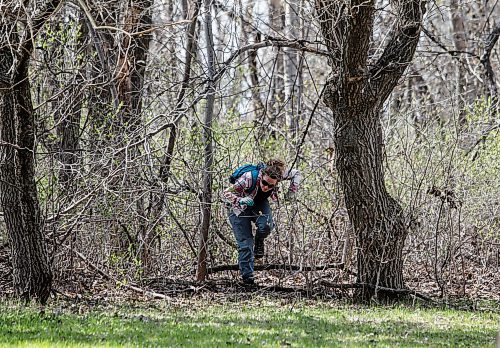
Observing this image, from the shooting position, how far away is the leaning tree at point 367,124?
34.1ft

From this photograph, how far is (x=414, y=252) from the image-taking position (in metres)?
12.7

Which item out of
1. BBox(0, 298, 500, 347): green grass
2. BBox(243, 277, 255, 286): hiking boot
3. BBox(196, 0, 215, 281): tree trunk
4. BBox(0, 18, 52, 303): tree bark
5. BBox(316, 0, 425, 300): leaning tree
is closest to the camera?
BBox(0, 298, 500, 347): green grass

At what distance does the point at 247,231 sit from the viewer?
12062 mm

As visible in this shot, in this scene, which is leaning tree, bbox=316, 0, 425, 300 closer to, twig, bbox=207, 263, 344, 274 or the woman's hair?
twig, bbox=207, 263, 344, 274

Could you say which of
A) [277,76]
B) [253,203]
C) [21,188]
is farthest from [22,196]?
[277,76]

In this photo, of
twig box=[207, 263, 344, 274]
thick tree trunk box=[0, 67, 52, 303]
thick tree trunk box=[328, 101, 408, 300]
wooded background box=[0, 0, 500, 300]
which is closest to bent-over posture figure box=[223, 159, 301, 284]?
twig box=[207, 263, 344, 274]

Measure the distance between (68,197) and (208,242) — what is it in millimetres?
2346

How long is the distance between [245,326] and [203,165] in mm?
4664

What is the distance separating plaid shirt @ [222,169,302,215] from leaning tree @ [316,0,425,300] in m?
0.80

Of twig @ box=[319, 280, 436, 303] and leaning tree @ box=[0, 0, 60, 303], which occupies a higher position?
leaning tree @ box=[0, 0, 60, 303]

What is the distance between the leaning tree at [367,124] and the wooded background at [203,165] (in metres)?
0.02

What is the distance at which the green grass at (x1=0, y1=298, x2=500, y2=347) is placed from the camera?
23.2 feet

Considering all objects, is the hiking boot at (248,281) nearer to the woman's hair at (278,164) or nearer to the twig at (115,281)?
the twig at (115,281)

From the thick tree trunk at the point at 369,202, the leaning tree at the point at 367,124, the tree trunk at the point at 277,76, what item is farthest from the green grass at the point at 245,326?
the tree trunk at the point at 277,76
